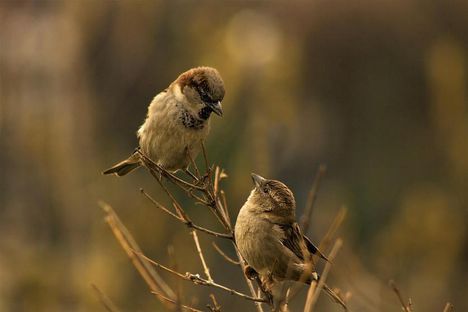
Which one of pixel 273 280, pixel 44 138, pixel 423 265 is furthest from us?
pixel 44 138

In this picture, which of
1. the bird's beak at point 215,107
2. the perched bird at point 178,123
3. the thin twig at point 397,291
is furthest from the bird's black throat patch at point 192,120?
the thin twig at point 397,291

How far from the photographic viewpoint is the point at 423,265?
11875 millimetres

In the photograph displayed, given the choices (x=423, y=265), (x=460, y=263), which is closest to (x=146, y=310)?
(x=423, y=265)

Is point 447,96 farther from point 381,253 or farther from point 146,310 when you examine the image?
point 146,310

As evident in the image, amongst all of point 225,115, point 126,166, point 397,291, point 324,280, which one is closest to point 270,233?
point 126,166

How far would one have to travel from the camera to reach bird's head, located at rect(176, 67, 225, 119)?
3701 millimetres

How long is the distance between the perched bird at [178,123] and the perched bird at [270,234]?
38 centimetres

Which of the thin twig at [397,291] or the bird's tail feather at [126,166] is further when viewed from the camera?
the bird's tail feather at [126,166]

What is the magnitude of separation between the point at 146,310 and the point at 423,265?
13.5ft

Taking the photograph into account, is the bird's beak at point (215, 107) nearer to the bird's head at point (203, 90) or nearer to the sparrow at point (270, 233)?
the bird's head at point (203, 90)

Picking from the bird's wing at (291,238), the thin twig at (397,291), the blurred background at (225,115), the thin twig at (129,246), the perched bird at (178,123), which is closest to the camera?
the thin twig at (397,291)

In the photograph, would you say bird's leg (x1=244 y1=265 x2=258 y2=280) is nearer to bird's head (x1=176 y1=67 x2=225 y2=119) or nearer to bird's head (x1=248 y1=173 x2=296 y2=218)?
bird's head (x1=248 y1=173 x2=296 y2=218)

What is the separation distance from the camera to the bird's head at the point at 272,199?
3.73 m

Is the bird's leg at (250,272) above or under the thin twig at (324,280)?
under
